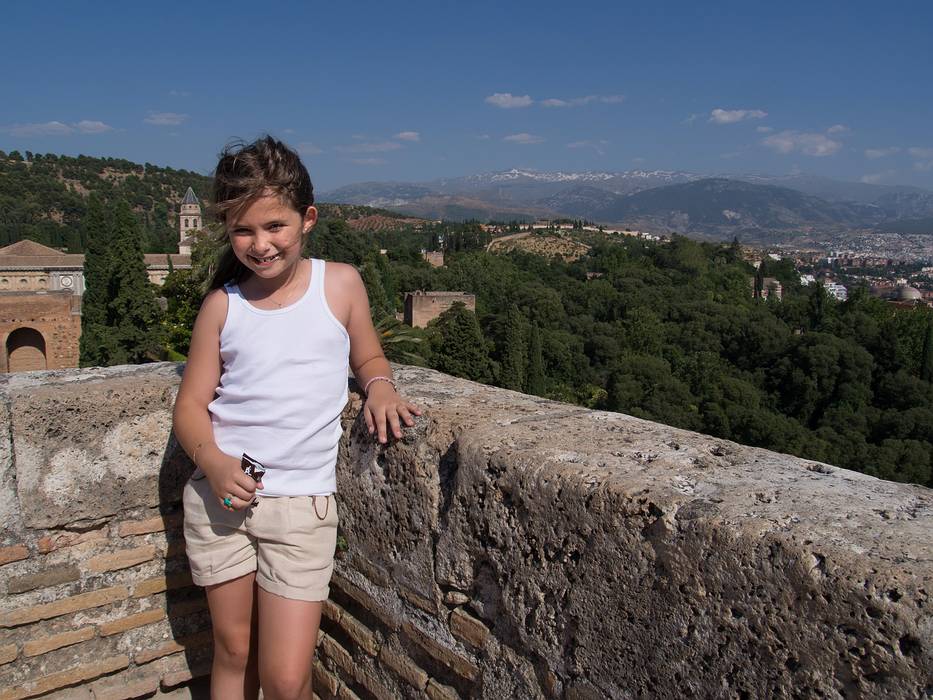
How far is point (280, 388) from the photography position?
5.74 ft

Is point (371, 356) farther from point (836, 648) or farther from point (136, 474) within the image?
point (836, 648)

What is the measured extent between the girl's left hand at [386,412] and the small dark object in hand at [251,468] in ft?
0.99

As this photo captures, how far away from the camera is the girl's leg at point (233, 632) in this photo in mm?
1848

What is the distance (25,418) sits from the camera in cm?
212

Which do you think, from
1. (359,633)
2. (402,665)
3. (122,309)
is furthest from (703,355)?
(402,665)

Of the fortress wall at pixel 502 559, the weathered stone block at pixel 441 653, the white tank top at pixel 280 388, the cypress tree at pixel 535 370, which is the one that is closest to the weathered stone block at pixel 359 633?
the fortress wall at pixel 502 559

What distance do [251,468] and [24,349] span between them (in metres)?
27.5

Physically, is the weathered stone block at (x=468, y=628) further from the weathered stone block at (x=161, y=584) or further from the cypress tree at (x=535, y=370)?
the cypress tree at (x=535, y=370)

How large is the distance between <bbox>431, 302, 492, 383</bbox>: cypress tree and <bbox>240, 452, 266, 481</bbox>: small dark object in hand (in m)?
28.2

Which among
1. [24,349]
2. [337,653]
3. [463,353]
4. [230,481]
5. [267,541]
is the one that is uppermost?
[230,481]

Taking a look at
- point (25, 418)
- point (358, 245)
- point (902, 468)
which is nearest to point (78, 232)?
point (358, 245)

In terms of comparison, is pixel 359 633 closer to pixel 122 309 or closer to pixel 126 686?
pixel 126 686

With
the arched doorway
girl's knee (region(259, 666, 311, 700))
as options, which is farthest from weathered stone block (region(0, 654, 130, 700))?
the arched doorway

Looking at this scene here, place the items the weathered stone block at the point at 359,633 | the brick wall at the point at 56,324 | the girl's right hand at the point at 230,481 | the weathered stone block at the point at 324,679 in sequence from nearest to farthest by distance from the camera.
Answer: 1. the girl's right hand at the point at 230,481
2. the weathered stone block at the point at 359,633
3. the weathered stone block at the point at 324,679
4. the brick wall at the point at 56,324
